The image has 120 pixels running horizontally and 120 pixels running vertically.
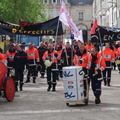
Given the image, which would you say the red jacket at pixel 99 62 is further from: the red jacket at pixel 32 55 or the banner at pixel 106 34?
the banner at pixel 106 34

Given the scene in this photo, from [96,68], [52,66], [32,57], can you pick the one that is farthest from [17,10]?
[96,68]

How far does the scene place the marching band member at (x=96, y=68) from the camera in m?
11.1

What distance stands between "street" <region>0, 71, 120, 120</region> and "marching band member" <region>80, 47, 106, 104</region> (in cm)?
44

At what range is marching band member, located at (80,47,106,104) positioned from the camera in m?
11.1

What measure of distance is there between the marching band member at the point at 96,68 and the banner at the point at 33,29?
4.59 meters

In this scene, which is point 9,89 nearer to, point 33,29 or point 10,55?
point 10,55

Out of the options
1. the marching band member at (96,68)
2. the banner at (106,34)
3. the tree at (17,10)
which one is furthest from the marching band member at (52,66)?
the tree at (17,10)

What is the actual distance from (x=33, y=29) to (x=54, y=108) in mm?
6555

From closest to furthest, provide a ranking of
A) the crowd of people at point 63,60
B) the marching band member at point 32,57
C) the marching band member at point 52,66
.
A: the crowd of people at point 63,60 < the marching band member at point 52,66 < the marching band member at point 32,57

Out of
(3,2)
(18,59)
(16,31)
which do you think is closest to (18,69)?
(18,59)

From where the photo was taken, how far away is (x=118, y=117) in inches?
346

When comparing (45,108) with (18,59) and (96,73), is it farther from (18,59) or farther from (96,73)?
(18,59)

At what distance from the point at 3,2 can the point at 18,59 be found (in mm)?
18381

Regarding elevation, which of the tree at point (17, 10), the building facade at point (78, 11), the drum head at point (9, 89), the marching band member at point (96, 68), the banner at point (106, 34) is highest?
the building facade at point (78, 11)
